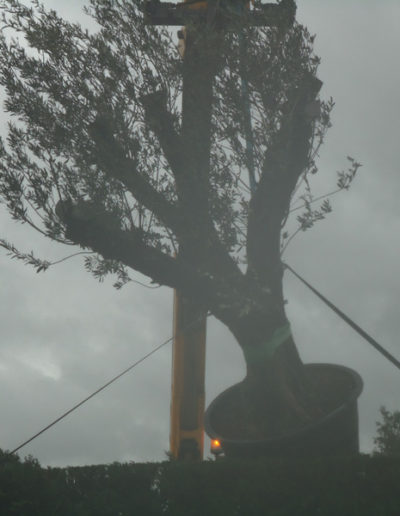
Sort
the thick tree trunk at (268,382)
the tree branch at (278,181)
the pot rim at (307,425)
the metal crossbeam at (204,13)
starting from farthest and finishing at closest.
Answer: the metal crossbeam at (204,13), the thick tree trunk at (268,382), the tree branch at (278,181), the pot rim at (307,425)

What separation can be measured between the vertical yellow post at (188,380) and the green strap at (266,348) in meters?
2.47

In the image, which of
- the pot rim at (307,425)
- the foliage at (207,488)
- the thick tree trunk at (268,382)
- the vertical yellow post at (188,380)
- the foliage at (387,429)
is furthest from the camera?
the foliage at (387,429)

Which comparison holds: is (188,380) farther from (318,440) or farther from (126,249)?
(126,249)

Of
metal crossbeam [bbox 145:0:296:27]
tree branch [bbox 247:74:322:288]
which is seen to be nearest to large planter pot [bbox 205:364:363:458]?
tree branch [bbox 247:74:322:288]

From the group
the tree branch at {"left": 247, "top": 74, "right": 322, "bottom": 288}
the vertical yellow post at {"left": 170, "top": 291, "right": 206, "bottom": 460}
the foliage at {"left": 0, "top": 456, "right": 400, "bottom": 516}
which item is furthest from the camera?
the vertical yellow post at {"left": 170, "top": 291, "right": 206, "bottom": 460}

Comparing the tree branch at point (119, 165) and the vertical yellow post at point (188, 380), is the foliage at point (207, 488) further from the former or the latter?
the vertical yellow post at point (188, 380)

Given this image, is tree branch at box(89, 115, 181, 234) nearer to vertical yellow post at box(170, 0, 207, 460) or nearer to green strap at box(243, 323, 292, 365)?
green strap at box(243, 323, 292, 365)

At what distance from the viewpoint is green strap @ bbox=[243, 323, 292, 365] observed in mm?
7238

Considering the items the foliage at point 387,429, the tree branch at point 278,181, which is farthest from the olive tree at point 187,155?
the foliage at point 387,429

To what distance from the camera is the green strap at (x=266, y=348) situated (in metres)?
7.24

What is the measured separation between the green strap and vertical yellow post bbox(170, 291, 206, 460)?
2.47 meters

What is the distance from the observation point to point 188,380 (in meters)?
9.80

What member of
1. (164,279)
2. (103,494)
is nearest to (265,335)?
(164,279)

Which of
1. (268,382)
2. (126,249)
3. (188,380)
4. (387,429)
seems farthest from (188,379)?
(387,429)
